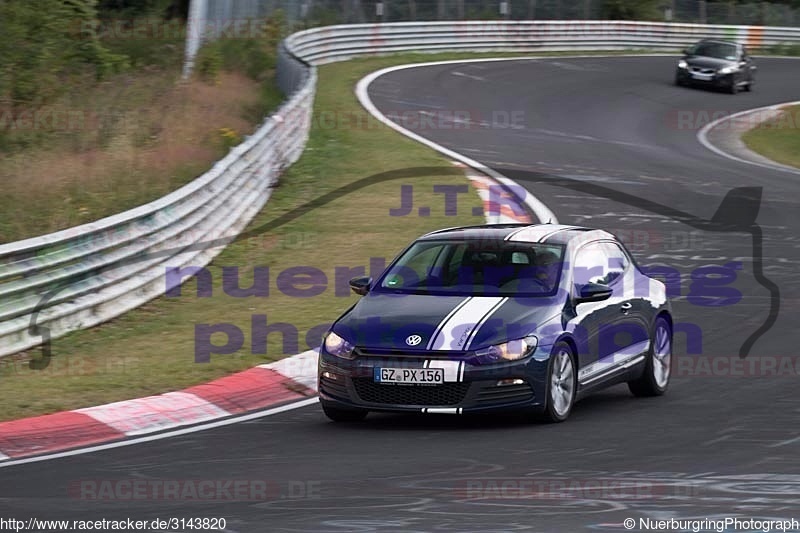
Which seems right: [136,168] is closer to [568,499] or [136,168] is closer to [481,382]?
[481,382]

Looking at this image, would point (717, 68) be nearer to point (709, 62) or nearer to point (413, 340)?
point (709, 62)

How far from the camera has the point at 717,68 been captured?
3938 centimetres

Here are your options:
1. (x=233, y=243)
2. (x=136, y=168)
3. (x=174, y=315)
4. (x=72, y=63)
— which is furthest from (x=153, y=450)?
(x=72, y=63)

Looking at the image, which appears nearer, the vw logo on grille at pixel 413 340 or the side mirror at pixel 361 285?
the vw logo on grille at pixel 413 340

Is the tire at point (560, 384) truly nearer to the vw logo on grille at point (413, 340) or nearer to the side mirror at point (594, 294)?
the side mirror at point (594, 294)

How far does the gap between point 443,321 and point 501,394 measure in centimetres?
64

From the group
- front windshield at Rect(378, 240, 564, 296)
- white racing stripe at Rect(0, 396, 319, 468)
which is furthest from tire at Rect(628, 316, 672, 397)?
white racing stripe at Rect(0, 396, 319, 468)

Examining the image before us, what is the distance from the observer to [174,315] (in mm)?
13656

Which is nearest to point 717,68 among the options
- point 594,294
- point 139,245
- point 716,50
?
point 716,50

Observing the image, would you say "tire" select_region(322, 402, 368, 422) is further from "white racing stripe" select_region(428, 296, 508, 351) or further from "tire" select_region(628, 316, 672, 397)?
"tire" select_region(628, 316, 672, 397)

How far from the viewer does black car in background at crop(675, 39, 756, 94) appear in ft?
129

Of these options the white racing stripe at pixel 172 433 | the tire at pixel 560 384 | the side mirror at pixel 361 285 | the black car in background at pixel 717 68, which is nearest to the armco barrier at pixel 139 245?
the white racing stripe at pixel 172 433

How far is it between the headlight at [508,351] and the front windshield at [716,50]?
32433 millimetres

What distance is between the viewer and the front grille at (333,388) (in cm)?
943
